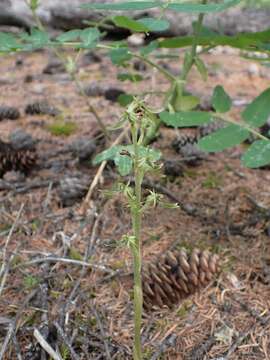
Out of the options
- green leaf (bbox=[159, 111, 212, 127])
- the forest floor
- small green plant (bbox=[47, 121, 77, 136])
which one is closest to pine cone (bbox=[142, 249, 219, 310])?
the forest floor

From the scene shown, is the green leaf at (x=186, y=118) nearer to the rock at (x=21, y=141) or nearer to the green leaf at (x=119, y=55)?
the green leaf at (x=119, y=55)

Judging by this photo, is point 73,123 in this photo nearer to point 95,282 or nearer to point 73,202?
point 73,202

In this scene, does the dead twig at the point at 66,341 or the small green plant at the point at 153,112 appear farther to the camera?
the dead twig at the point at 66,341

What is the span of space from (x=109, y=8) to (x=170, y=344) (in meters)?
0.96

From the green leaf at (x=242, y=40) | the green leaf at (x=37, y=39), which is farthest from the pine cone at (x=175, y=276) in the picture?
the green leaf at (x=37, y=39)

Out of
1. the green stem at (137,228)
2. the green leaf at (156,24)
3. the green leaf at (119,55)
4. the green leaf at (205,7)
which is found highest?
the green leaf at (205,7)

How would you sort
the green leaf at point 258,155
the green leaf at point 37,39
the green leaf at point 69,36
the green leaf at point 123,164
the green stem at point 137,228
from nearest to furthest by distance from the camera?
the green stem at point 137,228
the green leaf at point 123,164
the green leaf at point 258,155
the green leaf at point 37,39
the green leaf at point 69,36

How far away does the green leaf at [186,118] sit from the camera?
1.63 metres

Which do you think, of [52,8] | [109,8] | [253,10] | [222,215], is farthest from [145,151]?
[253,10]

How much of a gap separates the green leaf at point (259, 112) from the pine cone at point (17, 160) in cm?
111

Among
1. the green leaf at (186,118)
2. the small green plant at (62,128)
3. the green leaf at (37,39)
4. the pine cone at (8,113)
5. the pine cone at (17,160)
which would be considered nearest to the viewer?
the green leaf at (186,118)

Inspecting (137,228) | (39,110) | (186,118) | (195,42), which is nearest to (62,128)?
(39,110)

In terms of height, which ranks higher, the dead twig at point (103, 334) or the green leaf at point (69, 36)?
the green leaf at point (69, 36)

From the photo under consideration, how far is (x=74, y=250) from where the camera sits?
6.02 ft
